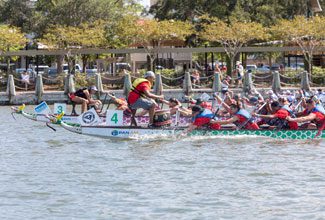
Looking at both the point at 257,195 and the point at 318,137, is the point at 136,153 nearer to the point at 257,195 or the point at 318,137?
the point at 318,137

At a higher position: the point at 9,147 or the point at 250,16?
the point at 250,16

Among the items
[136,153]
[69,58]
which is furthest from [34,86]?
[136,153]

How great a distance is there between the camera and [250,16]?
6550 cm

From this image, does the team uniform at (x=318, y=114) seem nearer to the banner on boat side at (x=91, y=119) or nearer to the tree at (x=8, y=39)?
the banner on boat side at (x=91, y=119)

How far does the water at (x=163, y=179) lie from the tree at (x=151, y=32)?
96.5ft

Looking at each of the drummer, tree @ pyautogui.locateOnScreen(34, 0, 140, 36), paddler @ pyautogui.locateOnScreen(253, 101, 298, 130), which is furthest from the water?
tree @ pyautogui.locateOnScreen(34, 0, 140, 36)

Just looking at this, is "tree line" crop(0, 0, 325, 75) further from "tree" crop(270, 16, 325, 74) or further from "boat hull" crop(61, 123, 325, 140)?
"boat hull" crop(61, 123, 325, 140)

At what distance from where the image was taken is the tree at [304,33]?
5775cm

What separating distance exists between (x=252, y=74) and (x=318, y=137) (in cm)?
2584

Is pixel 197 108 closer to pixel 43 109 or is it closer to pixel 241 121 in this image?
pixel 241 121

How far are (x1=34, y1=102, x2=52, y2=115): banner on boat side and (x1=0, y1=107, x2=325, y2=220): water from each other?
2.23 m

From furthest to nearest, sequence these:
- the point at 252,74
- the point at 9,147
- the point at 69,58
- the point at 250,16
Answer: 1. the point at 250,16
2. the point at 69,58
3. the point at 252,74
4. the point at 9,147

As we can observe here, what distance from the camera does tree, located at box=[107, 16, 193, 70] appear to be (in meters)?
60.4

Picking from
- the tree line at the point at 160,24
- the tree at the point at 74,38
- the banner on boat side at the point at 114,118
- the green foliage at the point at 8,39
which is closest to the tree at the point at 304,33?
the tree line at the point at 160,24
